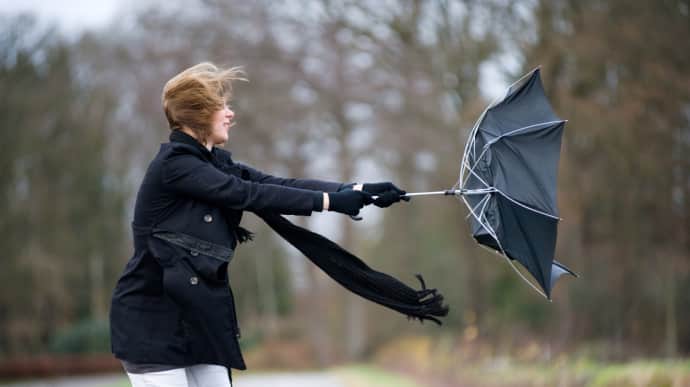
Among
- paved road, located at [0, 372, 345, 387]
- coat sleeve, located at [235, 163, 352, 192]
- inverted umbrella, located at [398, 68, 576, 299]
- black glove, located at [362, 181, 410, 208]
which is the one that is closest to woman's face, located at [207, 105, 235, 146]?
coat sleeve, located at [235, 163, 352, 192]

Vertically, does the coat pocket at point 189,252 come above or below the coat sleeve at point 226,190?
below

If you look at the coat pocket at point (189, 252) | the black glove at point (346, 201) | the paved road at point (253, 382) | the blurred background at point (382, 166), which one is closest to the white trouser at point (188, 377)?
the coat pocket at point (189, 252)

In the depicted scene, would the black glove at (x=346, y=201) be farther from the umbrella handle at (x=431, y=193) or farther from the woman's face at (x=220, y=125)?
the woman's face at (x=220, y=125)

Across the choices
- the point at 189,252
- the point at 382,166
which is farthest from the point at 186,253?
the point at 382,166

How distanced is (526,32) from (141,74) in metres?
13.4

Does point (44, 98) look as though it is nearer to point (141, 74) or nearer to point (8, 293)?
point (141, 74)

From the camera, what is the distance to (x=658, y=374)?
823 cm

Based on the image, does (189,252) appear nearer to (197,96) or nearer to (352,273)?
(197,96)

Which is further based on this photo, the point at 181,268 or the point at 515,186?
the point at 515,186

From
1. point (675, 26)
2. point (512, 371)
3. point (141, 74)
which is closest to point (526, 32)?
point (675, 26)

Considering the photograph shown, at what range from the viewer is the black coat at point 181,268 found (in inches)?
145

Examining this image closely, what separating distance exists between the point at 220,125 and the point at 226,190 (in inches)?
13.5

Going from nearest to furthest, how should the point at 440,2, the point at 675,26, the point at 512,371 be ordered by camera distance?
1. the point at 675,26
2. the point at 512,371
3. the point at 440,2

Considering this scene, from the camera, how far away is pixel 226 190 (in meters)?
3.78
